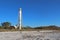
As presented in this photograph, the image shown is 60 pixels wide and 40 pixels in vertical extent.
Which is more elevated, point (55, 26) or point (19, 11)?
point (19, 11)

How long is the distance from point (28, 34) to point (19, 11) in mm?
676

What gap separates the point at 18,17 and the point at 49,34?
29.6 inches

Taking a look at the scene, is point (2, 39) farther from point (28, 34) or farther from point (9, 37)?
point (28, 34)

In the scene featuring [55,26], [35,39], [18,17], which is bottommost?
[35,39]

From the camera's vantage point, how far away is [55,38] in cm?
199

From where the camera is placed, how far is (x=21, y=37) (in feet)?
6.79

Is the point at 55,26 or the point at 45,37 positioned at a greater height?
the point at 55,26

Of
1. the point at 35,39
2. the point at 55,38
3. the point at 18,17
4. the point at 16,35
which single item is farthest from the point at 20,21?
the point at 55,38

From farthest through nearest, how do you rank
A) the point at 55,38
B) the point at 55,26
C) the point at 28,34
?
1. the point at 55,26
2. the point at 28,34
3. the point at 55,38

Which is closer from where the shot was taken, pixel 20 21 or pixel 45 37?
pixel 45 37

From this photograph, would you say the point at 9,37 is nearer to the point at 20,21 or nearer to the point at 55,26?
the point at 20,21

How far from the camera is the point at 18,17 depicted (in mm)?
2535

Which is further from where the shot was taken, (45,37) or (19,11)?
(19,11)

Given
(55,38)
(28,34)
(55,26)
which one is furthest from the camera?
(55,26)
